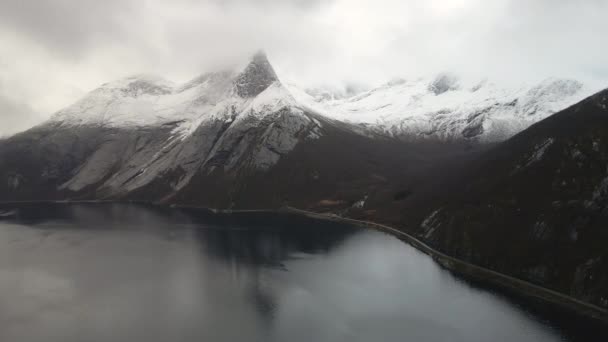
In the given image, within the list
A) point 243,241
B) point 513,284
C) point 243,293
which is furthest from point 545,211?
point 243,241

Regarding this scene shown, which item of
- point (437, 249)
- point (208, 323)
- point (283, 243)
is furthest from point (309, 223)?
point (208, 323)

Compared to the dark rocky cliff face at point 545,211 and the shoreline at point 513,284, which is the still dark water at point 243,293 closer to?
the shoreline at point 513,284

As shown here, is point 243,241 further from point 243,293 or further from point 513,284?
point 513,284

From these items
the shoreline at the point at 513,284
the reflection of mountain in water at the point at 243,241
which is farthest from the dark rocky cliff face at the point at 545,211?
the reflection of mountain in water at the point at 243,241

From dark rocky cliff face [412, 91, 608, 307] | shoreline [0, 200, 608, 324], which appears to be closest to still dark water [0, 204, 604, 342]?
shoreline [0, 200, 608, 324]

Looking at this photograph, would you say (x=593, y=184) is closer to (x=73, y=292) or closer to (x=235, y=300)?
(x=235, y=300)
